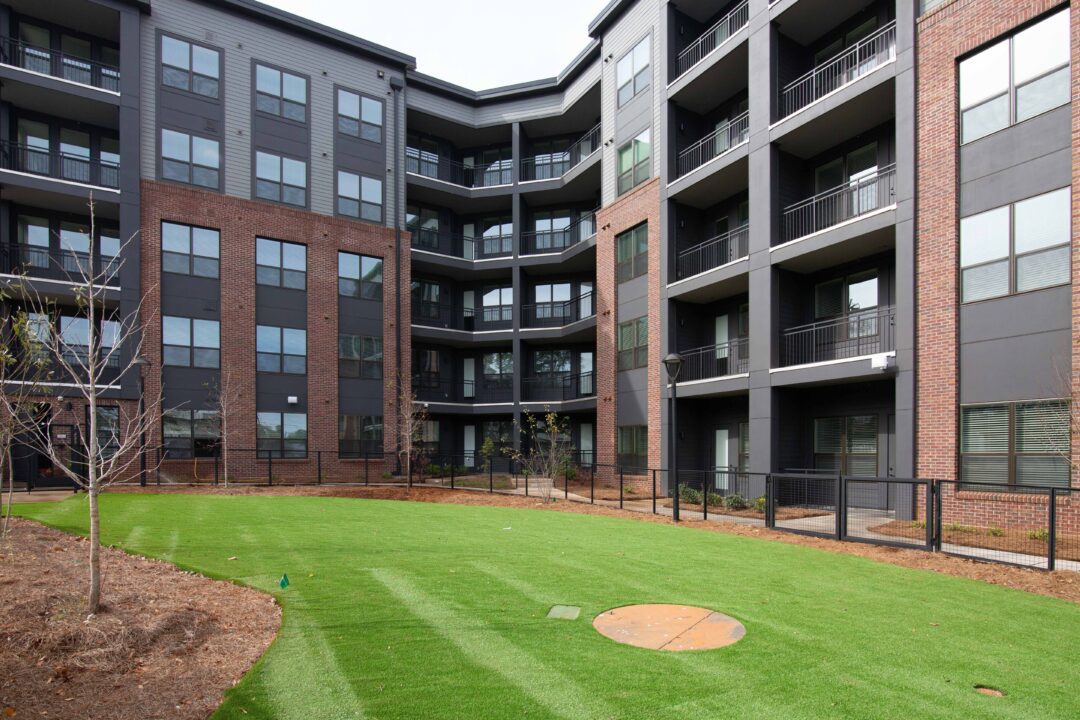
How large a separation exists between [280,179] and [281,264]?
361 centimetres

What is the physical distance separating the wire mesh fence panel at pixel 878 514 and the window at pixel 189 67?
1055 inches

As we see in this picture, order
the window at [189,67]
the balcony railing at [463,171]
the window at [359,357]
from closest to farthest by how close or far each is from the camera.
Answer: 1. the window at [189,67]
2. the window at [359,357]
3. the balcony railing at [463,171]

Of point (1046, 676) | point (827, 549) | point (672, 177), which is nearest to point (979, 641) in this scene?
point (1046, 676)

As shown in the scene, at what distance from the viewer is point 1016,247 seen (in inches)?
535

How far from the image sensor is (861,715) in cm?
A: 451

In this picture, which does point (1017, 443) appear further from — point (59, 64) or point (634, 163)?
point (59, 64)

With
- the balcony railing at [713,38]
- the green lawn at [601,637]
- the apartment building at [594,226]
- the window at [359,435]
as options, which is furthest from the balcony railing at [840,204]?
the window at [359,435]

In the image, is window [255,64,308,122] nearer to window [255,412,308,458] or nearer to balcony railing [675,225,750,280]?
window [255,412,308,458]

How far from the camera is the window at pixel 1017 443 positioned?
12938 millimetres

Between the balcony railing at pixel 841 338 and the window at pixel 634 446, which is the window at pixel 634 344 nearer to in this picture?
the window at pixel 634 446

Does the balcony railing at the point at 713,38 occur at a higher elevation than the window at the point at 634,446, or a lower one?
higher

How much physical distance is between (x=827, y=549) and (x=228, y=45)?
28.1 meters

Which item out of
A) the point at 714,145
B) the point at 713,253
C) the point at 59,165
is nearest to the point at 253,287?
the point at 59,165

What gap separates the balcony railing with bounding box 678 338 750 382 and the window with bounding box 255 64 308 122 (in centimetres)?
1916
